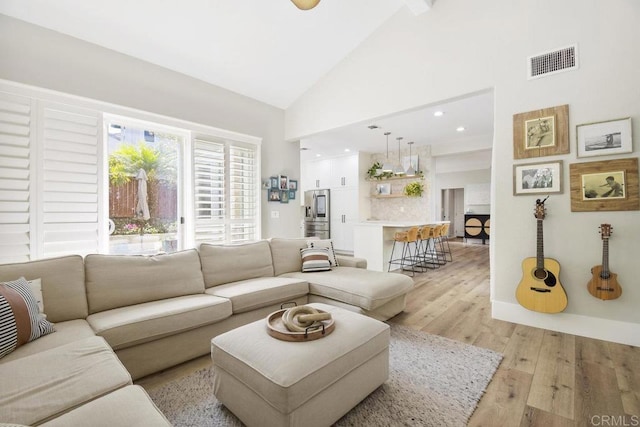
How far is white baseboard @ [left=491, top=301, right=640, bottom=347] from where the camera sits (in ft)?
7.93

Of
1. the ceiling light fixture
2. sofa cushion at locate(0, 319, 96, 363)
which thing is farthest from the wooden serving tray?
the ceiling light fixture

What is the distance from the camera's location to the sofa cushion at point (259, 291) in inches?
98.2

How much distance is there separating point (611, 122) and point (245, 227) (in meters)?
4.21

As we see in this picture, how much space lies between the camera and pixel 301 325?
1.65 meters

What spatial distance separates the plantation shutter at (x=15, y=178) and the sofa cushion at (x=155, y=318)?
1.20 metres

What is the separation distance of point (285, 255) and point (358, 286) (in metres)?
1.10

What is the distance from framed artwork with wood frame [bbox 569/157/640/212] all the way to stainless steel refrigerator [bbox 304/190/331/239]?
19.3ft

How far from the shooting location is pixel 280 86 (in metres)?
4.37

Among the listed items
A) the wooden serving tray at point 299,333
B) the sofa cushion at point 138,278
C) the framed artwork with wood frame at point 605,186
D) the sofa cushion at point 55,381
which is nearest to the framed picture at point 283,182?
the sofa cushion at point 138,278

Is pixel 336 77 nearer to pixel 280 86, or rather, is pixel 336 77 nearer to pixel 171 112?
pixel 280 86

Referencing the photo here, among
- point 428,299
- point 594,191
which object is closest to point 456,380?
point 428,299

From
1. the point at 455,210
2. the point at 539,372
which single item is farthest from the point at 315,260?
the point at 455,210

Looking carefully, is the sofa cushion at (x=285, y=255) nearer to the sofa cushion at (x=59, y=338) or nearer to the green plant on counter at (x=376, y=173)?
the sofa cushion at (x=59, y=338)

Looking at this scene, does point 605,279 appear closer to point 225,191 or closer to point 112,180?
point 225,191
